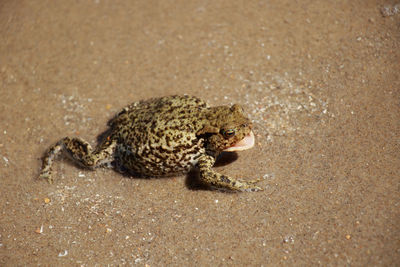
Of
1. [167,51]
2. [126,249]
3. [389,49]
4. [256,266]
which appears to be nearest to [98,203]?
[126,249]

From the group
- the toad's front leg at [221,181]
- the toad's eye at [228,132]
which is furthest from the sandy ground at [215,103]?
the toad's eye at [228,132]

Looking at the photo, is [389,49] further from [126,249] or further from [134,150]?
[126,249]

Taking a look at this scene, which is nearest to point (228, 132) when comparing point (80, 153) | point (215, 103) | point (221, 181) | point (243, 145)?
point (243, 145)

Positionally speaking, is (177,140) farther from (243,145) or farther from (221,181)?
(243,145)

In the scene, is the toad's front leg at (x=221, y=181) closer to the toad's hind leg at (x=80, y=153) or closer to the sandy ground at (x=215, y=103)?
the sandy ground at (x=215, y=103)

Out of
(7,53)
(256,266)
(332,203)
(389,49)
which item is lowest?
(256,266)

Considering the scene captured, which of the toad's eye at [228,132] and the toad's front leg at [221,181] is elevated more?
the toad's eye at [228,132]
